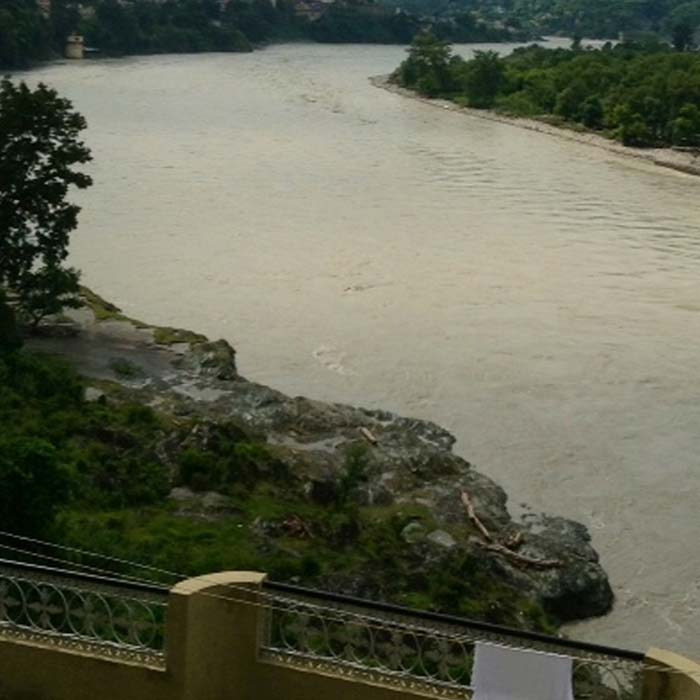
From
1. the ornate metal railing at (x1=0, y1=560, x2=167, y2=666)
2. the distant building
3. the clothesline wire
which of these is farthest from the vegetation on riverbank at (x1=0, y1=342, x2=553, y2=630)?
the distant building

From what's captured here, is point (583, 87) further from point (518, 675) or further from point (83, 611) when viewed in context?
point (518, 675)

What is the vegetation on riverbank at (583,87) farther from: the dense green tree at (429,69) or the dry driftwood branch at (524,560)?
the dry driftwood branch at (524,560)

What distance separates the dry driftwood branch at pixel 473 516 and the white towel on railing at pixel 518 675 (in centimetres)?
440

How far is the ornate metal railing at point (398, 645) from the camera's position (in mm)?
3123

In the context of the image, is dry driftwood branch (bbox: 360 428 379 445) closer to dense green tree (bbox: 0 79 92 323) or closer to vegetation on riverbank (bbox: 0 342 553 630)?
vegetation on riverbank (bbox: 0 342 553 630)


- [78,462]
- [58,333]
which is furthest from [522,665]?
[58,333]

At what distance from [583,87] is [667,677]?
31.5m

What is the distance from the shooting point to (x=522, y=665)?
10.2 ft

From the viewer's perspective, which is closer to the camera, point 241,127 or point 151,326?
point 151,326

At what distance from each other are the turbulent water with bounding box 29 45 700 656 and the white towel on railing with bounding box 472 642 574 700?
3893 mm

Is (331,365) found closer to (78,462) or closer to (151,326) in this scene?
(151,326)

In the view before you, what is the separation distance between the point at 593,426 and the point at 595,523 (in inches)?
78.9

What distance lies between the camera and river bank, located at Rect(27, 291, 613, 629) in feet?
22.1

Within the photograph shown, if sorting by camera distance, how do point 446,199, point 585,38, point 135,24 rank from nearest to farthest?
point 446,199, point 135,24, point 585,38
